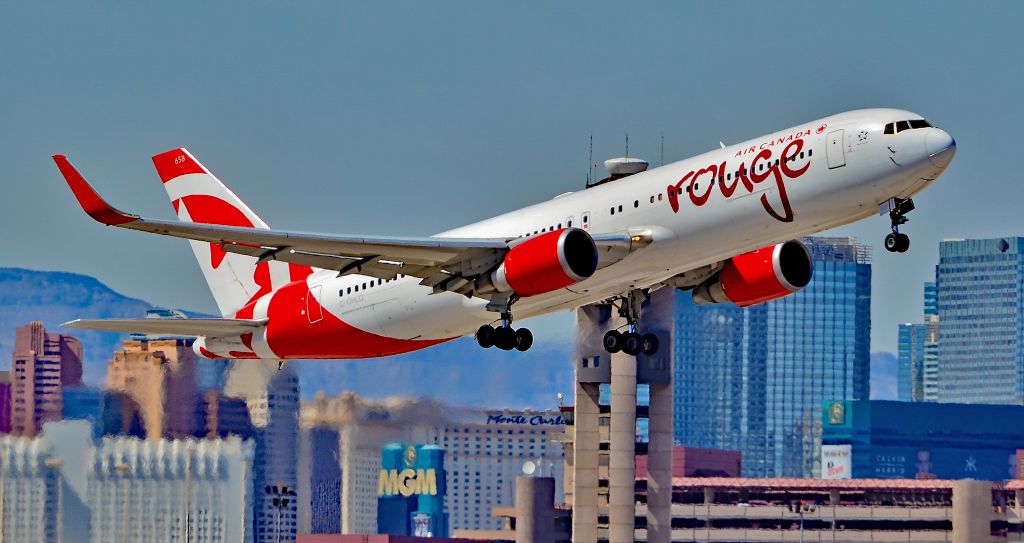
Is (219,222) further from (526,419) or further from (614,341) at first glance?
(526,419)

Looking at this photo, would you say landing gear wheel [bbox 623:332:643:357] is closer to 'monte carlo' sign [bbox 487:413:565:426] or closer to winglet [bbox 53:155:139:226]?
winglet [bbox 53:155:139:226]

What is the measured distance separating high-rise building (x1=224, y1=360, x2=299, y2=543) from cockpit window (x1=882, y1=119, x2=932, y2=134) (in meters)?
35.1

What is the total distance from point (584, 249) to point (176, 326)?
1465 cm

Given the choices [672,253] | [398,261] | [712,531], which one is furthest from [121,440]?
[712,531]

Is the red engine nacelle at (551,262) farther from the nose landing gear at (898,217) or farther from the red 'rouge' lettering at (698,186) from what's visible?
the nose landing gear at (898,217)

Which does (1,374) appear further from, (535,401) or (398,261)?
(535,401)

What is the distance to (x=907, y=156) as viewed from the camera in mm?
52500

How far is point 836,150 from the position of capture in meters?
53.3

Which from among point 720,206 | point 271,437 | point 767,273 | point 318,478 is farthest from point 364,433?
point 720,206

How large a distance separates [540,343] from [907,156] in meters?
58.9

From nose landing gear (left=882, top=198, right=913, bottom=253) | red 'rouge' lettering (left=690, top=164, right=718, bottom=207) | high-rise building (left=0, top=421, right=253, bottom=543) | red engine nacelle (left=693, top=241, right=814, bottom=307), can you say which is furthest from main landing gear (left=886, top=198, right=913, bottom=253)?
high-rise building (left=0, top=421, right=253, bottom=543)

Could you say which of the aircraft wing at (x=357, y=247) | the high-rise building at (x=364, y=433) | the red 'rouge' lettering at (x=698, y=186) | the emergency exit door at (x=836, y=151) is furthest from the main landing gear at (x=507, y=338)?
the high-rise building at (x=364, y=433)

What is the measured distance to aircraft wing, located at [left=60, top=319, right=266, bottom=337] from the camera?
199 feet

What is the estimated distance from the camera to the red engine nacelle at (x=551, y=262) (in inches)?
2196
